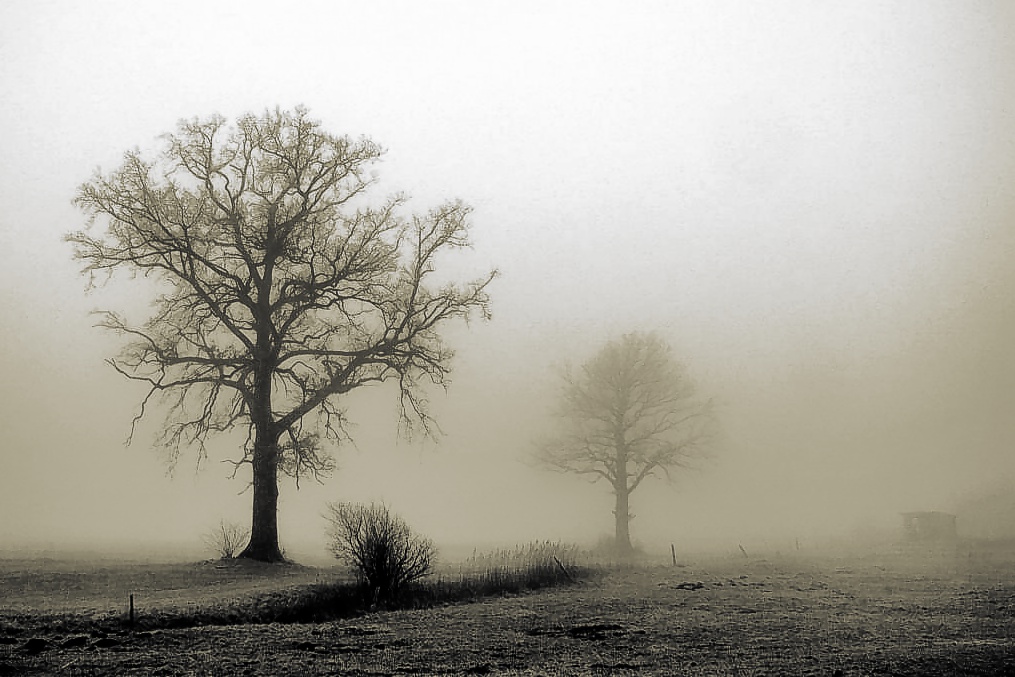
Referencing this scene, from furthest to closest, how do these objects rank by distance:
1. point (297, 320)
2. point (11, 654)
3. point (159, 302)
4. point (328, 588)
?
1. point (297, 320)
2. point (159, 302)
3. point (328, 588)
4. point (11, 654)

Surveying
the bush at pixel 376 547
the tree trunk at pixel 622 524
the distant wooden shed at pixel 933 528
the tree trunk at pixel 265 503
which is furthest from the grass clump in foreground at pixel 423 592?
the distant wooden shed at pixel 933 528

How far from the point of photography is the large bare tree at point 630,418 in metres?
45.0

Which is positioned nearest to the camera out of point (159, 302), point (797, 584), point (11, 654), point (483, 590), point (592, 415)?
point (11, 654)

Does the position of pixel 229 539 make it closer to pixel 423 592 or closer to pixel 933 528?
pixel 423 592

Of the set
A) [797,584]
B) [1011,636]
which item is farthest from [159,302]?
[1011,636]

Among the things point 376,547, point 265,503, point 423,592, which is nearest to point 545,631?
point 423,592

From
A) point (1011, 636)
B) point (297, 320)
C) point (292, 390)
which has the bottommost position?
point (1011, 636)

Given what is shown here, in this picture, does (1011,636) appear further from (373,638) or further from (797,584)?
(373,638)

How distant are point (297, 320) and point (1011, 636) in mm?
24838

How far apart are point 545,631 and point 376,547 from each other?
17.1 ft

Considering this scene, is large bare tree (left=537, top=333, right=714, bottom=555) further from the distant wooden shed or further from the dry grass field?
the dry grass field

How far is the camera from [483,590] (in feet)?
72.0

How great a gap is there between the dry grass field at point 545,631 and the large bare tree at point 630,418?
20.0m

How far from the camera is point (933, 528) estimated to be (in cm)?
4309
